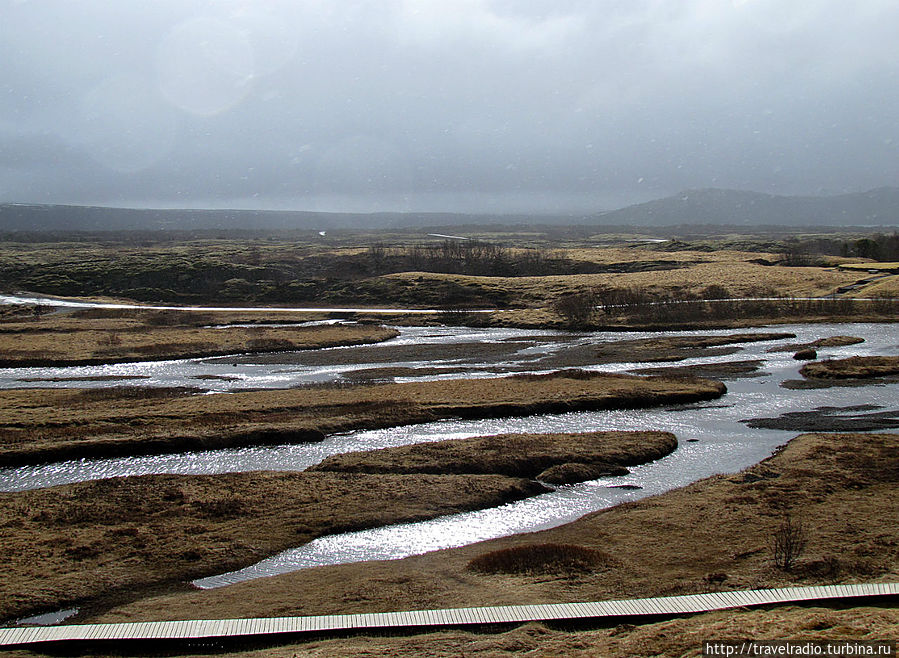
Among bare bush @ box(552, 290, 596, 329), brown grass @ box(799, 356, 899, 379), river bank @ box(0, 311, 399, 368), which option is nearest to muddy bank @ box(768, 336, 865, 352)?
brown grass @ box(799, 356, 899, 379)

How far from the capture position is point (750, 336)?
244 feet

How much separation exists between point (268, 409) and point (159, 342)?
39.0m

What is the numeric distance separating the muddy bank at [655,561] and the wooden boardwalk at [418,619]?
805 mm

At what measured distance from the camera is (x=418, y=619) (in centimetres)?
1745

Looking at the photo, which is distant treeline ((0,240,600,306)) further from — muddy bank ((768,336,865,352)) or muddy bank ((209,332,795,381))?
muddy bank ((768,336,865,352))

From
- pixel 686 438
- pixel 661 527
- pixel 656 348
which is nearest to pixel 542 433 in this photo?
pixel 686 438

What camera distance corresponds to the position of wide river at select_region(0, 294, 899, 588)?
2572 cm

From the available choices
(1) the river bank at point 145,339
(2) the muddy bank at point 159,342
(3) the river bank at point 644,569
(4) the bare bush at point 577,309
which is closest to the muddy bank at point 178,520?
(3) the river bank at point 644,569

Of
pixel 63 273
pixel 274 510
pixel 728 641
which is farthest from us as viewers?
pixel 63 273

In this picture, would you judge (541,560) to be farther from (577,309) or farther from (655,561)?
(577,309)

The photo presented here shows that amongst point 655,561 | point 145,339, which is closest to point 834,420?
point 655,561

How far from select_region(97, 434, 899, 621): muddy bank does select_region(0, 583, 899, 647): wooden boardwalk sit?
805mm

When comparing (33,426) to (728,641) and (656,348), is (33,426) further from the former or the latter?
(656,348)

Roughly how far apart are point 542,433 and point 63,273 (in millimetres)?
145842
